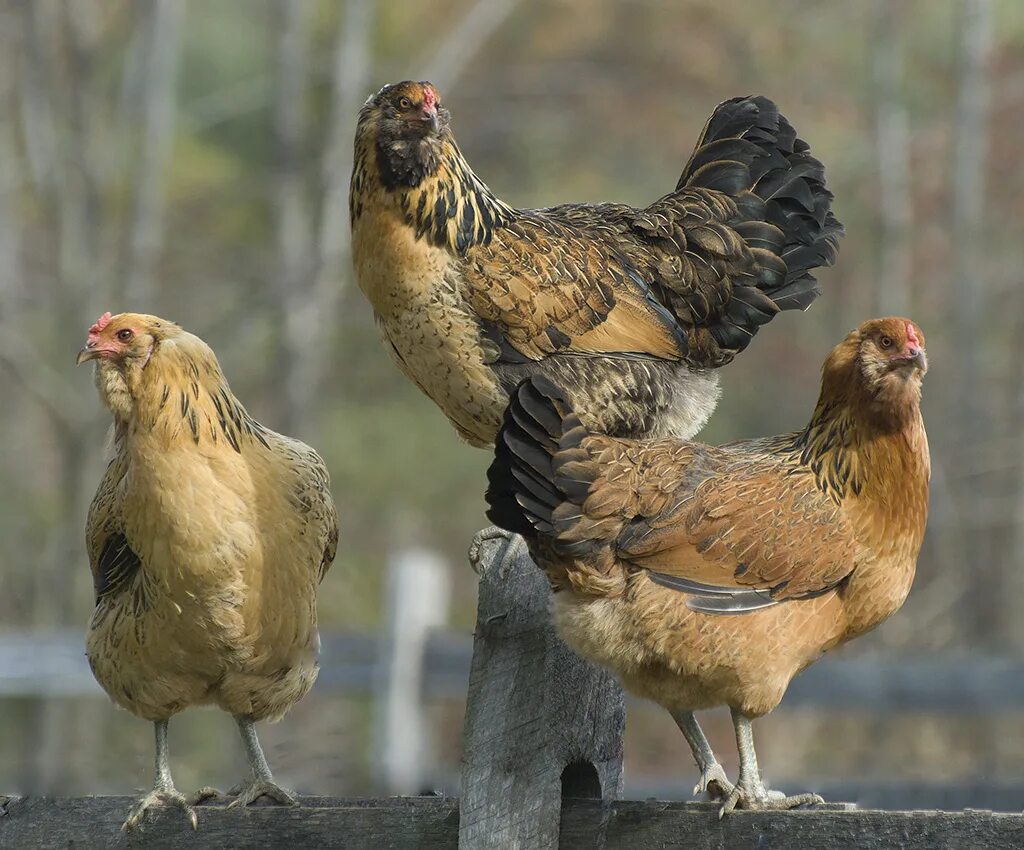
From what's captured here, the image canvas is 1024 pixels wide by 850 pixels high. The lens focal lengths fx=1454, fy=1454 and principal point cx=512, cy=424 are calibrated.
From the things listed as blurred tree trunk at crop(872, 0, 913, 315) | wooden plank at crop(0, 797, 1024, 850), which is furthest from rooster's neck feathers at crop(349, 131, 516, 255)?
blurred tree trunk at crop(872, 0, 913, 315)

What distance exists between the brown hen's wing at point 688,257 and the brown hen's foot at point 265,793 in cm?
150

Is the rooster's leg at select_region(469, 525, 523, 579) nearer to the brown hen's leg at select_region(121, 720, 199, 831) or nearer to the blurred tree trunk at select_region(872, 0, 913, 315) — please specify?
the brown hen's leg at select_region(121, 720, 199, 831)

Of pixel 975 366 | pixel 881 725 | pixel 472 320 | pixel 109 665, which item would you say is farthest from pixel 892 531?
pixel 975 366

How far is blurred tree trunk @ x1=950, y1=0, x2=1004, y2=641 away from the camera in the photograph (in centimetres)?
1667

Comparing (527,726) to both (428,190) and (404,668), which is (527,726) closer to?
(428,190)

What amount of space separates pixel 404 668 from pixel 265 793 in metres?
4.54

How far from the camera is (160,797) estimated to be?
11.9 ft

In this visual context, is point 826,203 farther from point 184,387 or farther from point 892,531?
point 184,387

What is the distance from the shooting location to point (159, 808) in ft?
11.6

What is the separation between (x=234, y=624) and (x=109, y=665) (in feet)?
1.58

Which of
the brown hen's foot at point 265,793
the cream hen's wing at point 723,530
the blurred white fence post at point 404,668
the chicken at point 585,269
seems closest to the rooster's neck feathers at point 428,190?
the chicken at point 585,269

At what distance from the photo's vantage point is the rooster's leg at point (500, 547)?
3.77 meters

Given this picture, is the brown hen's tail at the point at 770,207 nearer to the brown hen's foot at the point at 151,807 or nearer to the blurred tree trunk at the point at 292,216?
the brown hen's foot at the point at 151,807

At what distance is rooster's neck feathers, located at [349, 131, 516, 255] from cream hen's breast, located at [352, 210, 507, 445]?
0.16ft
